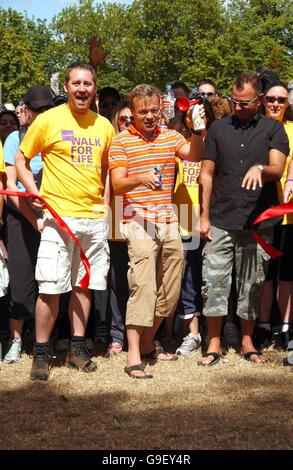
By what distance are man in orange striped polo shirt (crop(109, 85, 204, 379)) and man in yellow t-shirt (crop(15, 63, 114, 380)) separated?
20 centimetres

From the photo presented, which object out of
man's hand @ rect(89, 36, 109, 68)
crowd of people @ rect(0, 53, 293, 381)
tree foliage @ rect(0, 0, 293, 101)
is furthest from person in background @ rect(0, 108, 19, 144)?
tree foliage @ rect(0, 0, 293, 101)

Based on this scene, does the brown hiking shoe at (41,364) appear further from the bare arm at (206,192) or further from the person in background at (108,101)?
the person in background at (108,101)

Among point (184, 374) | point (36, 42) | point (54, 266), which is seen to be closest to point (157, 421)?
point (184, 374)

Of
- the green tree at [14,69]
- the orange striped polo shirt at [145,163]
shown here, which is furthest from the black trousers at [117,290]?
the green tree at [14,69]

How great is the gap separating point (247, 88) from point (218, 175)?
2.39ft

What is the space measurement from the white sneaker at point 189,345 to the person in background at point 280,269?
0.52 meters

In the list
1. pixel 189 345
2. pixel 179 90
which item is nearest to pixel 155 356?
pixel 189 345

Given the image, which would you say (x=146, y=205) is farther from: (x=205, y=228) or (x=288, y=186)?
(x=288, y=186)

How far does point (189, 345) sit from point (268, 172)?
1785 mm

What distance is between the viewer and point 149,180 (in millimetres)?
5840

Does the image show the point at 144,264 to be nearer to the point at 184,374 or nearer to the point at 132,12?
the point at 184,374

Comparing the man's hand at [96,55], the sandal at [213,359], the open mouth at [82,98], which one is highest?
the man's hand at [96,55]

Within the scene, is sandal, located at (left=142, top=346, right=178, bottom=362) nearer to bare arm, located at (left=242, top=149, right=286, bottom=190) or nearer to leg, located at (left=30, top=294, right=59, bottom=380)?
leg, located at (left=30, top=294, right=59, bottom=380)

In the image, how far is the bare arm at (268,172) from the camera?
580 cm
